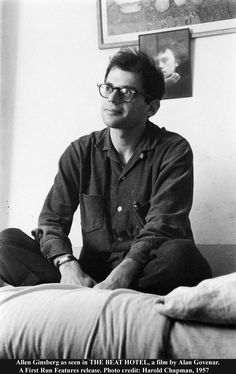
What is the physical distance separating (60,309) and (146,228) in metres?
0.39

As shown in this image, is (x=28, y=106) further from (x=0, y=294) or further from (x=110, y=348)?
(x=110, y=348)

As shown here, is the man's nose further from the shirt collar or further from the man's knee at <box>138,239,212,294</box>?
the man's knee at <box>138,239,212,294</box>

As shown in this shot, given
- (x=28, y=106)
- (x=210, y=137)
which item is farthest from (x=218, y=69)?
(x=28, y=106)

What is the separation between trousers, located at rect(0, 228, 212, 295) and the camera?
950 mm

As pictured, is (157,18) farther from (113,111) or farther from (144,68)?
(113,111)

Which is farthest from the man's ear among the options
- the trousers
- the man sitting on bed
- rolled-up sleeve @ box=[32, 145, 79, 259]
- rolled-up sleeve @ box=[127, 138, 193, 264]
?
the trousers

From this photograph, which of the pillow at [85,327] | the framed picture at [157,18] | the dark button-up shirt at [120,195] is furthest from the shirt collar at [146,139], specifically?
the pillow at [85,327]

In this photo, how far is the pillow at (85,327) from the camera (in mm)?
648

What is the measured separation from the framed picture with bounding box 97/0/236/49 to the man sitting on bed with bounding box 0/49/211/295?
0.19 ft

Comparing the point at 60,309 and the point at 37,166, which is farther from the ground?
the point at 37,166

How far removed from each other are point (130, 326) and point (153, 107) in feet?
2.17

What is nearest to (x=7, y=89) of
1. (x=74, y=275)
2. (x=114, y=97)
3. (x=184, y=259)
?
(x=114, y=97)

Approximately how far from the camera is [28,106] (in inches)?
49.1

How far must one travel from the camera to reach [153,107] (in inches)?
46.1
